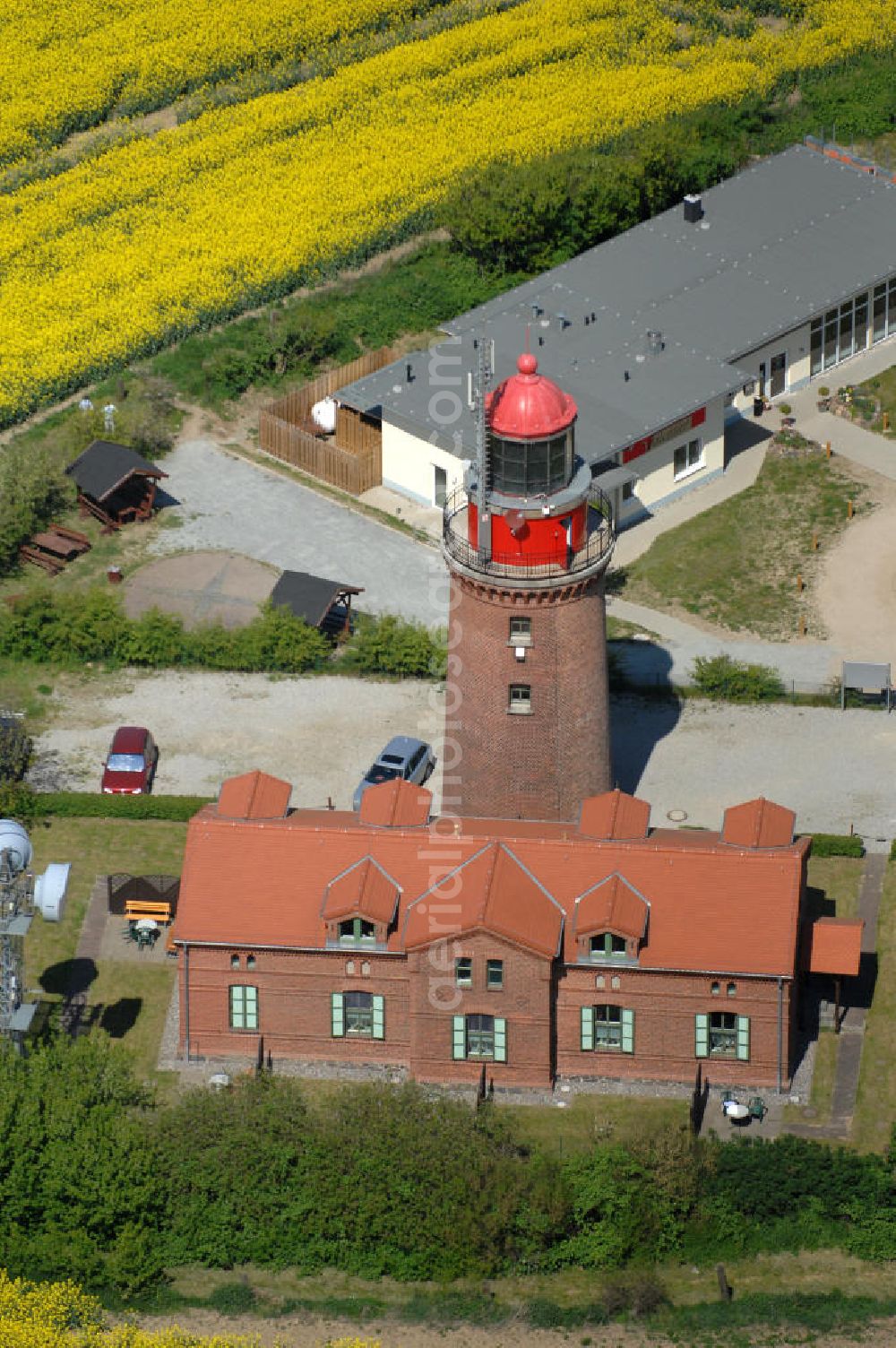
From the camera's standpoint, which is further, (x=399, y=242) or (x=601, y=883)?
(x=399, y=242)

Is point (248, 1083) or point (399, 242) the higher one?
point (399, 242)

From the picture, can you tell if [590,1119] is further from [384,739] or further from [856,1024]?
[384,739]

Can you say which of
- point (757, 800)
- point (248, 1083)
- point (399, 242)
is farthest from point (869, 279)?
point (248, 1083)

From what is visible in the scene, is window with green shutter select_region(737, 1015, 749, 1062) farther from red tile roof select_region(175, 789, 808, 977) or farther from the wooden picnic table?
the wooden picnic table

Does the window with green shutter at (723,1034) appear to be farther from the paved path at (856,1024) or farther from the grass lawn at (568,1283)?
the grass lawn at (568,1283)

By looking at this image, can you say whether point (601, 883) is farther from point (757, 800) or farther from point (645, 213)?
point (645, 213)

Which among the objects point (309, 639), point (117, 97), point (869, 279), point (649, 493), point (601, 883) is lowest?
point (601, 883)

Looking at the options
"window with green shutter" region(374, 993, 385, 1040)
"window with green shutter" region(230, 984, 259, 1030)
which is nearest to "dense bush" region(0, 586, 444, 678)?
"window with green shutter" region(230, 984, 259, 1030)
